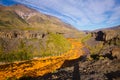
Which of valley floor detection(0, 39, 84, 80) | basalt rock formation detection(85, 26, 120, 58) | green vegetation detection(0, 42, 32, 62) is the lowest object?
valley floor detection(0, 39, 84, 80)

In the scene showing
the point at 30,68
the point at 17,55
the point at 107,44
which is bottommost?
the point at 30,68

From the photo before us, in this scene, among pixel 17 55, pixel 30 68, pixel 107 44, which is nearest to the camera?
pixel 30 68

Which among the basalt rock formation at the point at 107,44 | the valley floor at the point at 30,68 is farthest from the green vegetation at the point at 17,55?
the basalt rock formation at the point at 107,44

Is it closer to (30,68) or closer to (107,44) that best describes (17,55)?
(30,68)

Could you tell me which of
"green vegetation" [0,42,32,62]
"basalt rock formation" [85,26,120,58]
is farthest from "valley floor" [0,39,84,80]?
"basalt rock formation" [85,26,120,58]

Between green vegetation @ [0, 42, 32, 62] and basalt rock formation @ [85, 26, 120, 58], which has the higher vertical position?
basalt rock formation @ [85, 26, 120, 58]

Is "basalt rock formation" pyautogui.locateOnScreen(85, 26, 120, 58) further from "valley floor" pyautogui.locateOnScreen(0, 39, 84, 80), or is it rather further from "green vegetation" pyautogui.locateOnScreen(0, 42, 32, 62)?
"green vegetation" pyautogui.locateOnScreen(0, 42, 32, 62)

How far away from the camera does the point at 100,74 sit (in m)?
19.3

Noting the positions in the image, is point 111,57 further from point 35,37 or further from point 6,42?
point 35,37

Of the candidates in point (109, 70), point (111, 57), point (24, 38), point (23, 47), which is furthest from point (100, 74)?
point (24, 38)

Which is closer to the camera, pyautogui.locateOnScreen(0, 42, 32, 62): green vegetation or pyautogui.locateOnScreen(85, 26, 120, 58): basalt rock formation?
pyautogui.locateOnScreen(85, 26, 120, 58): basalt rock formation

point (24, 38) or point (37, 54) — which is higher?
point (24, 38)

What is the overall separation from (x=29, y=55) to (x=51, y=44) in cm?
1520

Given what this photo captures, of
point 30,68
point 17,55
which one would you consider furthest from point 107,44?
point 17,55
